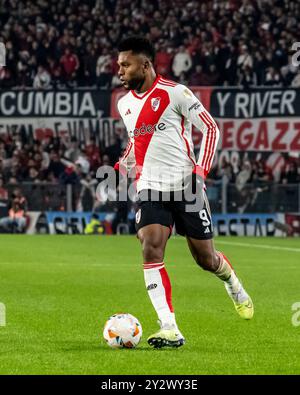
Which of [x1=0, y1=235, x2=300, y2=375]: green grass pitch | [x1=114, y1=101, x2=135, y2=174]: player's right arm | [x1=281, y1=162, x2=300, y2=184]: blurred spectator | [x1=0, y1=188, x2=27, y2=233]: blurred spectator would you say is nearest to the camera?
[x1=0, y1=235, x2=300, y2=375]: green grass pitch

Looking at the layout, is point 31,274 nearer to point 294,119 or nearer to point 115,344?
point 115,344

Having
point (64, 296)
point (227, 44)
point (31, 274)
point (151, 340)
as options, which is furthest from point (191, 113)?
point (227, 44)

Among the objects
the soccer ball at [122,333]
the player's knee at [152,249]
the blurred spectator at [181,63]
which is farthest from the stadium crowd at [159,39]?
the soccer ball at [122,333]

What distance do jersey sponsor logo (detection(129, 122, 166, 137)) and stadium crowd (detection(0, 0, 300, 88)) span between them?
889 inches

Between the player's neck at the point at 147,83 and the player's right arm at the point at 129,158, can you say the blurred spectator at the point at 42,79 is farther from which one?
the player's neck at the point at 147,83

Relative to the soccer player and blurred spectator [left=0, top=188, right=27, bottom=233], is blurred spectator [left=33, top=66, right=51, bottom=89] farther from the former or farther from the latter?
the soccer player

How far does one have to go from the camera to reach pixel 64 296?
1338 centimetres

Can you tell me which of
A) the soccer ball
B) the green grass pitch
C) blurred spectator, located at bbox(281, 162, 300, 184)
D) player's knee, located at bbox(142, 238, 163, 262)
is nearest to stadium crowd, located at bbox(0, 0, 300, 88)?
blurred spectator, located at bbox(281, 162, 300, 184)

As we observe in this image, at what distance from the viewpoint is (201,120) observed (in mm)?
9094

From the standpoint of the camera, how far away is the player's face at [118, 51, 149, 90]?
915 cm

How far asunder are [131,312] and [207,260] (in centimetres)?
232

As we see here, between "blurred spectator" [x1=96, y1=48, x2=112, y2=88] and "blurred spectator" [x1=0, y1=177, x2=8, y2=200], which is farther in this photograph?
"blurred spectator" [x1=96, y1=48, x2=112, y2=88]

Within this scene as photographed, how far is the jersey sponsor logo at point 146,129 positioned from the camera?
9.28 metres

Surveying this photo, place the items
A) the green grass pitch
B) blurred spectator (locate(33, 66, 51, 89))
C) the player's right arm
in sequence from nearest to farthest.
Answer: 1. the green grass pitch
2. the player's right arm
3. blurred spectator (locate(33, 66, 51, 89))
